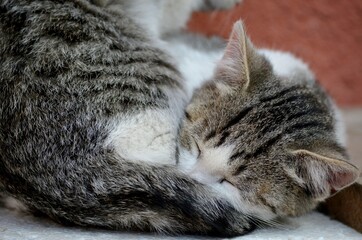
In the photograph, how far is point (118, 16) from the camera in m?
1.97

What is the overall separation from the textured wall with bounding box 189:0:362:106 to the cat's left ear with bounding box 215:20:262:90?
90cm

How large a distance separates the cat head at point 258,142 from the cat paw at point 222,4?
0.72 m

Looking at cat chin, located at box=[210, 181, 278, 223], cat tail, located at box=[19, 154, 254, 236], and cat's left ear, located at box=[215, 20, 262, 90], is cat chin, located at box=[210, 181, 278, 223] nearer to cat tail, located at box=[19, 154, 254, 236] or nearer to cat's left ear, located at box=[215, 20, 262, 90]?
cat tail, located at box=[19, 154, 254, 236]

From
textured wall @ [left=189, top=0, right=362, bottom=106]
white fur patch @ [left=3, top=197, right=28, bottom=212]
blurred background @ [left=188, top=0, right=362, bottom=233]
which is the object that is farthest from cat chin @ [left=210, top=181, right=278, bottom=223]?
textured wall @ [left=189, top=0, right=362, bottom=106]

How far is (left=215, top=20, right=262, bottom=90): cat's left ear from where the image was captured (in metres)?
1.79

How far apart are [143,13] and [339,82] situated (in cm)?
139

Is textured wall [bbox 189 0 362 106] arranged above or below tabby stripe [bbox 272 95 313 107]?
above

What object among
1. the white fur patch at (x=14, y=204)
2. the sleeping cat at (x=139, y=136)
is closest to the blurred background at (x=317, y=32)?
the sleeping cat at (x=139, y=136)

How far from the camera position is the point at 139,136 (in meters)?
1.73

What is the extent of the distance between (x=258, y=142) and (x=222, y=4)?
104 centimetres

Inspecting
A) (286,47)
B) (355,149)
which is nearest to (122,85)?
(355,149)

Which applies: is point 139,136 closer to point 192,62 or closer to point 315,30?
point 192,62

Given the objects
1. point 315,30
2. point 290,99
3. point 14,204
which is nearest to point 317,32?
point 315,30

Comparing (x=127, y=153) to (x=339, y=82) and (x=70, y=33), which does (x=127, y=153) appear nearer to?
(x=70, y=33)
